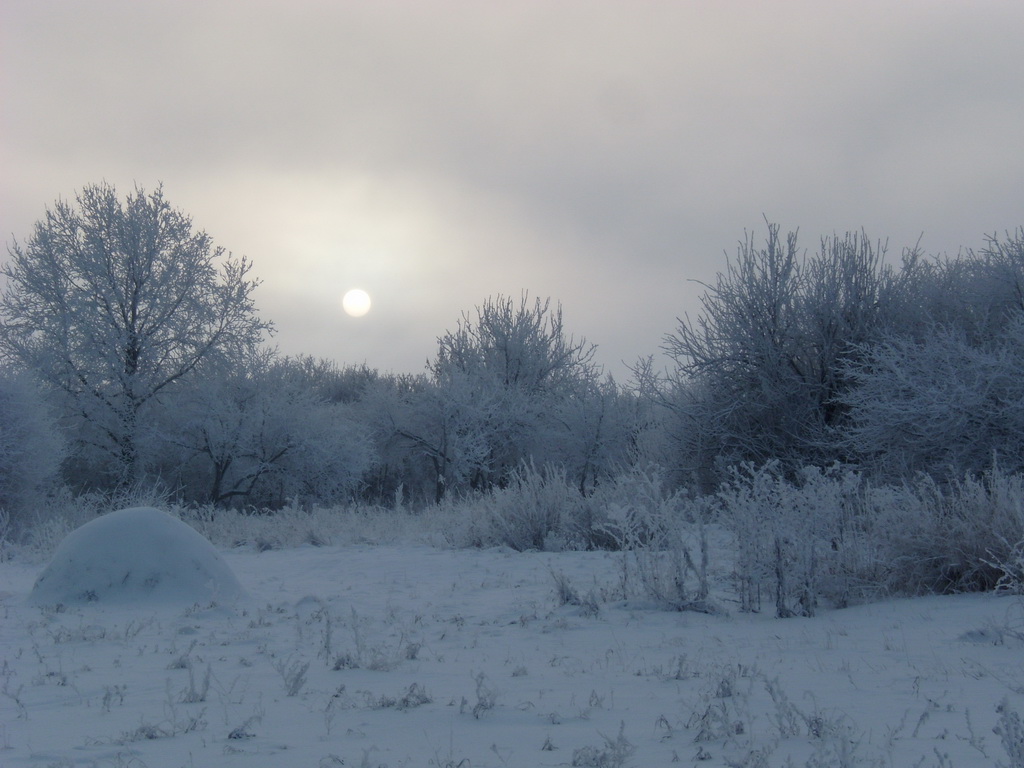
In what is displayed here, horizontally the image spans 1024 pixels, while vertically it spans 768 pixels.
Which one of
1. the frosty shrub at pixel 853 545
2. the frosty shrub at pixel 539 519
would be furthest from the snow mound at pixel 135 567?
the frosty shrub at pixel 539 519

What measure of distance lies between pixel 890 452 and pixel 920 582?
231 inches

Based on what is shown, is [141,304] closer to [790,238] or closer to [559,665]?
[790,238]

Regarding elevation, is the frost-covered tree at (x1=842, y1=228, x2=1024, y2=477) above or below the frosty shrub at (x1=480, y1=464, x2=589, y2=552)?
above

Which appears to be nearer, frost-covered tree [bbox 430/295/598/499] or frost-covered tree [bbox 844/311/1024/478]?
frost-covered tree [bbox 844/311/1024/478]

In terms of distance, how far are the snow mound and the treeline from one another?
4.96 meters

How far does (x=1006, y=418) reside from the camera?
1051cm

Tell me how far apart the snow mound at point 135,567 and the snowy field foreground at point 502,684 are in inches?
9.1

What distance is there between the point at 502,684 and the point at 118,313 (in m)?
21.0

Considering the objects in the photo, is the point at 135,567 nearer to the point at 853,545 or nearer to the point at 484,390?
the point at 853,545

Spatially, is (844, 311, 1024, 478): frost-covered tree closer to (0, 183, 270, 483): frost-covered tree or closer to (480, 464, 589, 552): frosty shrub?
(480, 464, 589, 552): frosty shrub

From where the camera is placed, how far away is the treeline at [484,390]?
11844 mm

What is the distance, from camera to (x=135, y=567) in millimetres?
6898

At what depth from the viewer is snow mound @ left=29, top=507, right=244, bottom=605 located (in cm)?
678

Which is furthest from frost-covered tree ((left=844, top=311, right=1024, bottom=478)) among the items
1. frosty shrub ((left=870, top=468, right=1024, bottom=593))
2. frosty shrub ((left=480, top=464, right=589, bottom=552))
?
frosty shrub ((left=480, top=464, right=589, bottom=552))
